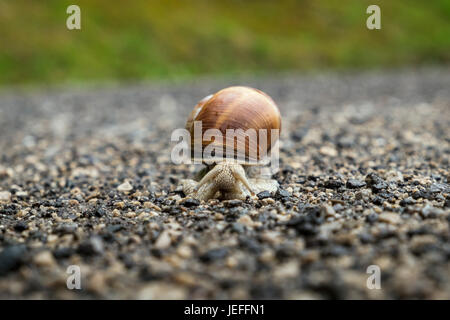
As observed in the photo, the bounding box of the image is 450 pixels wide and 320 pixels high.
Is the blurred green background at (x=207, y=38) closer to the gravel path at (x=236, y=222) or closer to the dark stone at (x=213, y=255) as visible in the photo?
the gravel path at (x=236, y=222)

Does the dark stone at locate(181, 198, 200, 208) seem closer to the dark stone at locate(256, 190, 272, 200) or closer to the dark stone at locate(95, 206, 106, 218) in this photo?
the dark stone at locate(256, 190, 272, 200)

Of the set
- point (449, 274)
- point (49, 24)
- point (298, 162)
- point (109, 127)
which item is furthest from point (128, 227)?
point (49, 24)

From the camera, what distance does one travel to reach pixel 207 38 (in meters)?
32.3

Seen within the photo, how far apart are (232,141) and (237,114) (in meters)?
0.36

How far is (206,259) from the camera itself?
3.66 m

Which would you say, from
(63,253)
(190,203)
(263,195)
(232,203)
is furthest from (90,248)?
(263,195)

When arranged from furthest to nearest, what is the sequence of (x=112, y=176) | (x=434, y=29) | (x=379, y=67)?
(x=434, y=29) < (x=379, y=67) < (x=112, y=176)

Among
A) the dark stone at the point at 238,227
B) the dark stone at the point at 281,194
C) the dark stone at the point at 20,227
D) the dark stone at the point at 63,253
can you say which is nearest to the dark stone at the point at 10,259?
the dark stone at the point at 63,253

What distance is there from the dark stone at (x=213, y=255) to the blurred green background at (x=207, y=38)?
2401 cm

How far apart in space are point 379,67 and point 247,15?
40.9 ft

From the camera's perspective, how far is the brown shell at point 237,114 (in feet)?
18.1

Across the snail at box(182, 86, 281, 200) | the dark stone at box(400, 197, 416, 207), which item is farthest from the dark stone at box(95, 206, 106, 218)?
the dark stone at box(400, 197, 416, 207)

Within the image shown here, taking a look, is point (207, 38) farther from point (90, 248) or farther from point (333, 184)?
point (90, 248)

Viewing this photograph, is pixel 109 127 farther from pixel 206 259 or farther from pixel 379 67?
pixel 379 67
